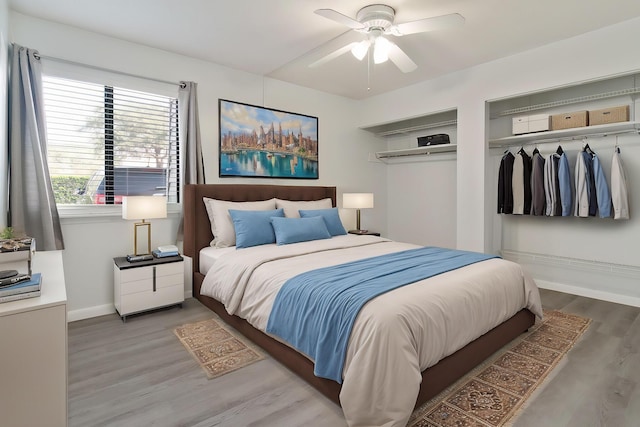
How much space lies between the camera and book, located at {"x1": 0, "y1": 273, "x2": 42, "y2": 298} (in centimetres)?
134

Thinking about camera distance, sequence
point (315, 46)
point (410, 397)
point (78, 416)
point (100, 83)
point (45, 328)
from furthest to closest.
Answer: point (315, 46) < point (100, 83) < point (78, 416) < point (410, 397) < point (45, 328)

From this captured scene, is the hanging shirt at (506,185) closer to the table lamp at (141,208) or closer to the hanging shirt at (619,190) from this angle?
the hanging shirt at (619,190)

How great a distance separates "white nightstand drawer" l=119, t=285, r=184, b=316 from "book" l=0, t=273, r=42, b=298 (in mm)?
1670

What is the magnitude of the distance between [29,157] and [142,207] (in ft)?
3.04

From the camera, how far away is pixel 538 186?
3.82m

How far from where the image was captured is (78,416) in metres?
1.76

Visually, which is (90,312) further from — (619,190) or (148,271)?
(619,190)

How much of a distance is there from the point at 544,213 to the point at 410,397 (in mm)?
3204

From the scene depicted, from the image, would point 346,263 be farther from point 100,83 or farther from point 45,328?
point 100,83

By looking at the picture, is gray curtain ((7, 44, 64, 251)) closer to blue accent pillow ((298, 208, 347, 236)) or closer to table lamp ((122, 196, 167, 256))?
table lamp ((122, 196, 167, 256))

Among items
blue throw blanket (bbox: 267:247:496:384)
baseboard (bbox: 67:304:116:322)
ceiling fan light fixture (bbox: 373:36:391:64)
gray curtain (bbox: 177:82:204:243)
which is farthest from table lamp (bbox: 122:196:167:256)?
ceiling fan light fixture (bbox: 373:36:391:64)

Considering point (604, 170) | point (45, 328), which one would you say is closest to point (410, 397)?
point (45, 328)

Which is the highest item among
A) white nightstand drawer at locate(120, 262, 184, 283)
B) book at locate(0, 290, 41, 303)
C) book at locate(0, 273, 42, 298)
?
book at locate(0, 273, 42, 298)

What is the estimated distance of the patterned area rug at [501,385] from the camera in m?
1.75
